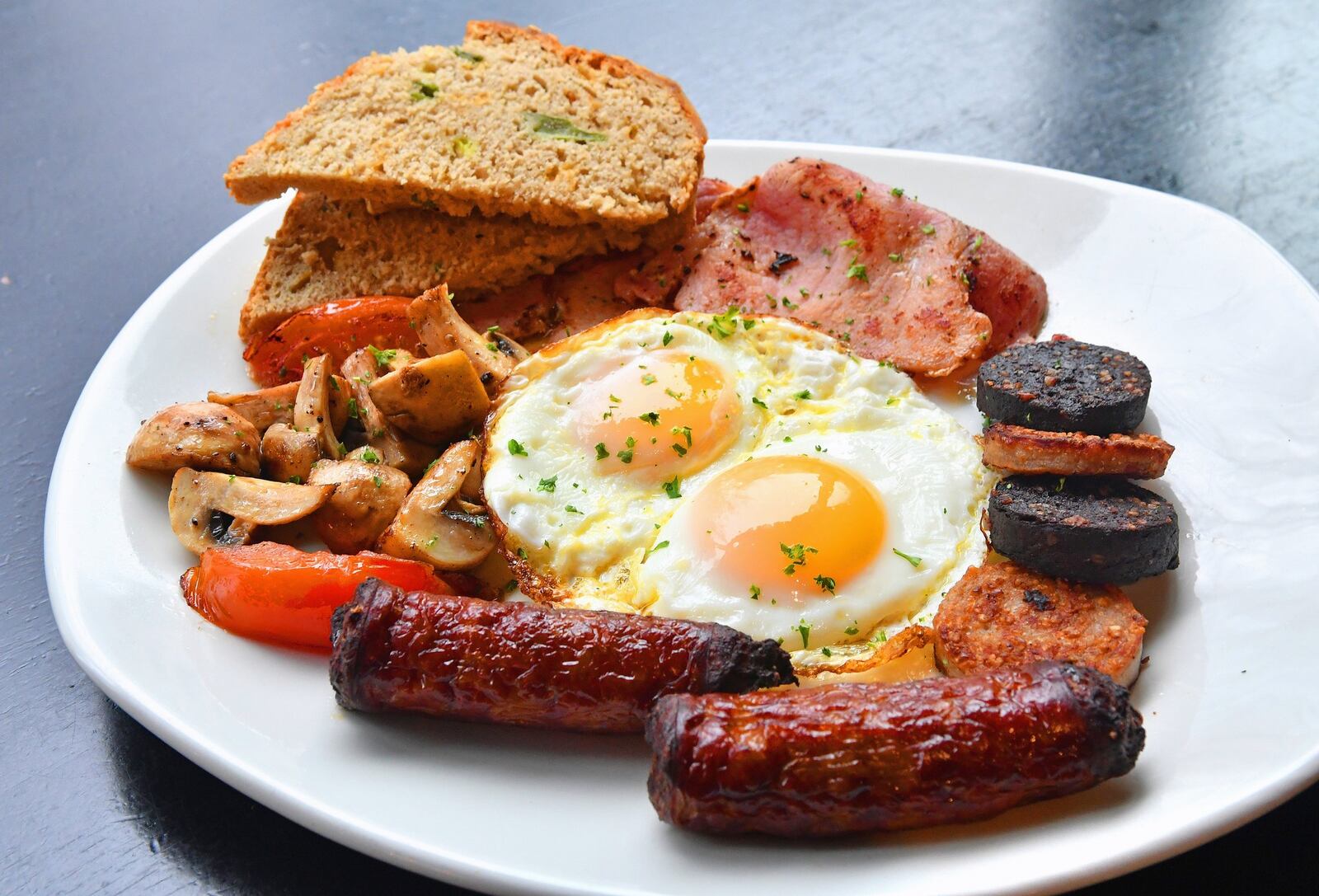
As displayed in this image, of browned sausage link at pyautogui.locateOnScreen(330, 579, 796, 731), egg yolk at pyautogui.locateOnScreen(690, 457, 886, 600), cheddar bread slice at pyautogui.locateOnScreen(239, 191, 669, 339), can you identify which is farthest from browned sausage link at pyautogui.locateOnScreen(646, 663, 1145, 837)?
cheddar bread slice at pyautogui.locateOnScreen(239, 191, 669, 339)

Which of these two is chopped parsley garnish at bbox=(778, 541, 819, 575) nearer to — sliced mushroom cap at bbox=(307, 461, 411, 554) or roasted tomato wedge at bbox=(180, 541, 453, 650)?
roasted tomato wedge at bbox=(180, 541, 453, 650)

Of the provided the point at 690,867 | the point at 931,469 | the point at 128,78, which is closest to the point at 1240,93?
the point at 931,469

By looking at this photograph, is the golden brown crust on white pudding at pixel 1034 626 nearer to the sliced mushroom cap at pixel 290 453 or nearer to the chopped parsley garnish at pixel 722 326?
the chopped parsley garnish at pixel 722 326

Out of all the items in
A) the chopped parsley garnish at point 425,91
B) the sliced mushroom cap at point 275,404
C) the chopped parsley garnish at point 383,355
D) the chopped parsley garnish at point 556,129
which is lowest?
the sliced mushroom cap at point 275,404

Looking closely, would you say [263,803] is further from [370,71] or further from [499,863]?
[370,71]

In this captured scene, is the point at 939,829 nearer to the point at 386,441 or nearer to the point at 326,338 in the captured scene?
the point at 386,441

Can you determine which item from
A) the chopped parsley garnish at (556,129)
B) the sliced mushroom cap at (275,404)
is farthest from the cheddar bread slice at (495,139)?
the sliced mushroom cap at (275,404)
